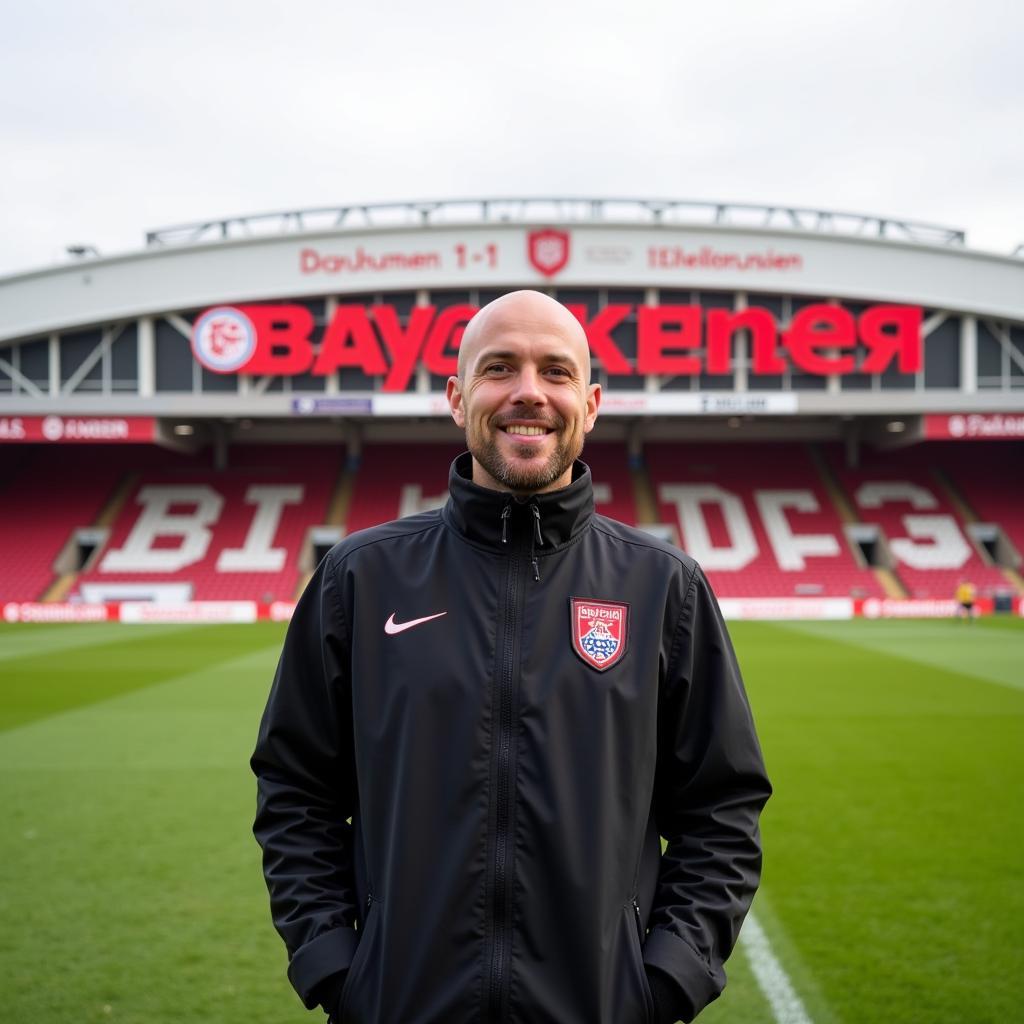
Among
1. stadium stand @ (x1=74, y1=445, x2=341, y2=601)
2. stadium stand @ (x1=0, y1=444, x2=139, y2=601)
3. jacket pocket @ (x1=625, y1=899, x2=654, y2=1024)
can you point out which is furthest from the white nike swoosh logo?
stadium stand @ (x1=0, y1=444, x2=139, y2=601)

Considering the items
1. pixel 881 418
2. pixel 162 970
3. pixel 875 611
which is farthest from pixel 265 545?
pixel 162 970

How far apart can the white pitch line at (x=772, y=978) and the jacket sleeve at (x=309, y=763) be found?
274 centimetres

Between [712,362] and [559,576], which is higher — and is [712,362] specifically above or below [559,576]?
above

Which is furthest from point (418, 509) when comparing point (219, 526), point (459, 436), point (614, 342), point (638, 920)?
point (638, 920)

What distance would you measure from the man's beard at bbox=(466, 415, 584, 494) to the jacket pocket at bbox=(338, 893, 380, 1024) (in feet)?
3.34

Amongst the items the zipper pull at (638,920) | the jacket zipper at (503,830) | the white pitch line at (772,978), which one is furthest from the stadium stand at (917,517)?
the jacket zipper at (503,830)

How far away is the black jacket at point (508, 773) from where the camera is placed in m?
1.94

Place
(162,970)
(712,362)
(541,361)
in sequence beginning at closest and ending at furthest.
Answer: (541,361) → (162,970) → (712,362)

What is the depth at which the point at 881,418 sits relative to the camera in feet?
107

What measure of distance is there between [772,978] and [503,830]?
3069 millimetres

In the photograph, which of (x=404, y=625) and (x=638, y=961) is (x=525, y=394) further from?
(x=638, y=961)

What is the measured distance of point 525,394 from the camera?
84.6 inches

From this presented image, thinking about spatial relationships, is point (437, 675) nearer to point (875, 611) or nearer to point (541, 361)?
point (541, 361)

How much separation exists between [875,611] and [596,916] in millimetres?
26638
